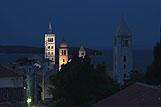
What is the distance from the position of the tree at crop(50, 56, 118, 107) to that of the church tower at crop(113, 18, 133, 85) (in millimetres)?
42856

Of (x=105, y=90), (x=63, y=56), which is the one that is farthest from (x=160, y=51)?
(x=63, y=56)

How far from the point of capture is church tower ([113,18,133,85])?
308 ft

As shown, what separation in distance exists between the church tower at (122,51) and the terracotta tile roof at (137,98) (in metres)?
57.0

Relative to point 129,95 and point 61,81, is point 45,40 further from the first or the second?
point 129,95

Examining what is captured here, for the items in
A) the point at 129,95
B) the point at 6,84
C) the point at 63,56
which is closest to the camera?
the point at 129,95

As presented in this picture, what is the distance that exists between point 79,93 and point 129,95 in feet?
46.4

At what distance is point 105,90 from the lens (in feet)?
158

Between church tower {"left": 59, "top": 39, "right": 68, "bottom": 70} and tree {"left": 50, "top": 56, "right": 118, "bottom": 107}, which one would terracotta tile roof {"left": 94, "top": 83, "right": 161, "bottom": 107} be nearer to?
tree {"left": 50, "top": 56, "right": 118, "bottom": 107}

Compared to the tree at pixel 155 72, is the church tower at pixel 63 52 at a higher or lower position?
higher

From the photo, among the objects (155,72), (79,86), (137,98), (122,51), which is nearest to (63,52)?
(122,51)

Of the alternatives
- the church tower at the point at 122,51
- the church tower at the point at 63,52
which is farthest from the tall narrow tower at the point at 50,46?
the church tower at the point at 122,51

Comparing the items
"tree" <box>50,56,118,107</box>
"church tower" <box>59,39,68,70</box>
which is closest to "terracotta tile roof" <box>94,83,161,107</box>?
"tree" <box>50,56,118,107</box>

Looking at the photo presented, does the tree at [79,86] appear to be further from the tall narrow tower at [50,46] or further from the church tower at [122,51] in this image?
the tall narrow tower at [50,46]

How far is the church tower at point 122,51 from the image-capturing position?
93.8 metres
